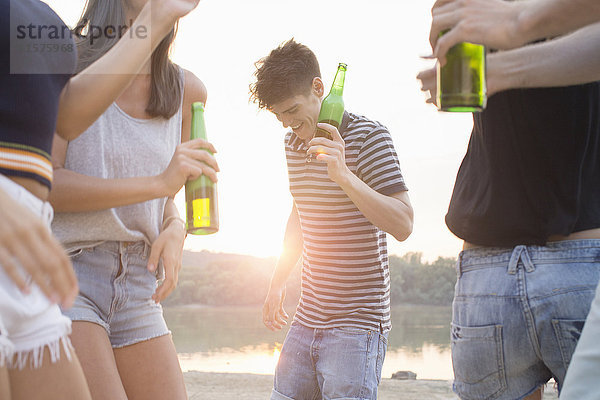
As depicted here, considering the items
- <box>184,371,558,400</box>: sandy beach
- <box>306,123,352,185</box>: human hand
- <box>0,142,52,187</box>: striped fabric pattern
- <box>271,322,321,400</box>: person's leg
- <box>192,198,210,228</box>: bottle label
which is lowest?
<box>184,371,558,400</box>: sandy beach

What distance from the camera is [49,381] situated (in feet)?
4.06

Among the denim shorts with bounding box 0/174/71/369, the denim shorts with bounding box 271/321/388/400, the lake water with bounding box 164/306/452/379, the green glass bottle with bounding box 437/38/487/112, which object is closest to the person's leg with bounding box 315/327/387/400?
the denim shorts with bounding box 271/321/388/400

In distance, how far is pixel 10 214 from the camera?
0.99 m

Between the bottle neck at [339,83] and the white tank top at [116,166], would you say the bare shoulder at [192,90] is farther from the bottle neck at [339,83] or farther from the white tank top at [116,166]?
the bottle neck at [339,83]

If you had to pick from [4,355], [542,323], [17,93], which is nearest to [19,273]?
[4,355]

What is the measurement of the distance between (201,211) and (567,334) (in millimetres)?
1208

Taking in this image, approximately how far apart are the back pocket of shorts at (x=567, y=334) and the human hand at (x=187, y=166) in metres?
1.01

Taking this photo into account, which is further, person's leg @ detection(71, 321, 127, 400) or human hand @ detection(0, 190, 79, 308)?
person's leg @ detection(71, 321, 127, 400)

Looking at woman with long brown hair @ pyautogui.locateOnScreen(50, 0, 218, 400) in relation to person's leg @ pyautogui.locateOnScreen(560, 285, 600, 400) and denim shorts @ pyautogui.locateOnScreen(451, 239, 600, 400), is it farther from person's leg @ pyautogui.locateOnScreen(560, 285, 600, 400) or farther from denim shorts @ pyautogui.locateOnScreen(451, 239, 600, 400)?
person's leg @ pyautogui.locateOnScreen(560, 285, 600, 400)

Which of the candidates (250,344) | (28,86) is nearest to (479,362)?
(28,86)

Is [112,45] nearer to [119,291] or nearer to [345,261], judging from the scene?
[119,291]

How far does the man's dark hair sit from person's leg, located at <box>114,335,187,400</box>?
1.44 meters

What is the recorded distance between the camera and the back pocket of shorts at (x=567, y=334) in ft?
4.95

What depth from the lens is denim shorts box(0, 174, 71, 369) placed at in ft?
3.69
